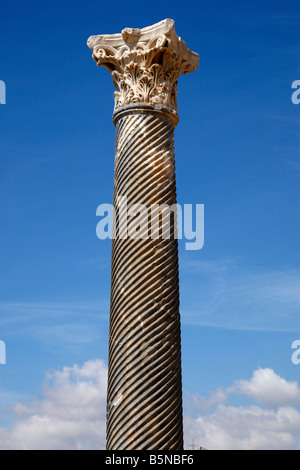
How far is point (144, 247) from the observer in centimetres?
988

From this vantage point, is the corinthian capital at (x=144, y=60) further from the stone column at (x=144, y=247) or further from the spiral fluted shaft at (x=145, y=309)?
the spiral fluted shaft at (x=145, y=309)

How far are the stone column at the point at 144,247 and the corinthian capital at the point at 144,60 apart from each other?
2 cm

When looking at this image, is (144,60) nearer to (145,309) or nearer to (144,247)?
(144,247)

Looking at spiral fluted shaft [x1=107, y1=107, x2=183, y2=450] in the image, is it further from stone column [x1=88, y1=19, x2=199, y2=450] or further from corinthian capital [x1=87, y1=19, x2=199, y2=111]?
corinthian capital [x1=87, y1=19, x2=199, y2=111]

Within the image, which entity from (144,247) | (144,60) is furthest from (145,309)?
(144,60)

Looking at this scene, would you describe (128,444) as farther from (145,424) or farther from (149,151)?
(149,151)

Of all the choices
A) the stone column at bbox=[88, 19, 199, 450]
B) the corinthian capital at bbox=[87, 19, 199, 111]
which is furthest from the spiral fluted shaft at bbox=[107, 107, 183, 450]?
the corinthian capital at bbox=[87, 19, 199, 111]

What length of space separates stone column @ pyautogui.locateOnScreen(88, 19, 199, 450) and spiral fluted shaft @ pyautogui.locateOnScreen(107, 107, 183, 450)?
15mm

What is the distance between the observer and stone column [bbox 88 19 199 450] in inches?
358

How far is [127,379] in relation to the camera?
364 inches

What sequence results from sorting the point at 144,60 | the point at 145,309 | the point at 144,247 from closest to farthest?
1. the point at 145,309
2. the point at 144,247
3. the point at 144,60

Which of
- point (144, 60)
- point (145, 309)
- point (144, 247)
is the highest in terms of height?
point (144, 60)

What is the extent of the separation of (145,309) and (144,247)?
0.99 m
